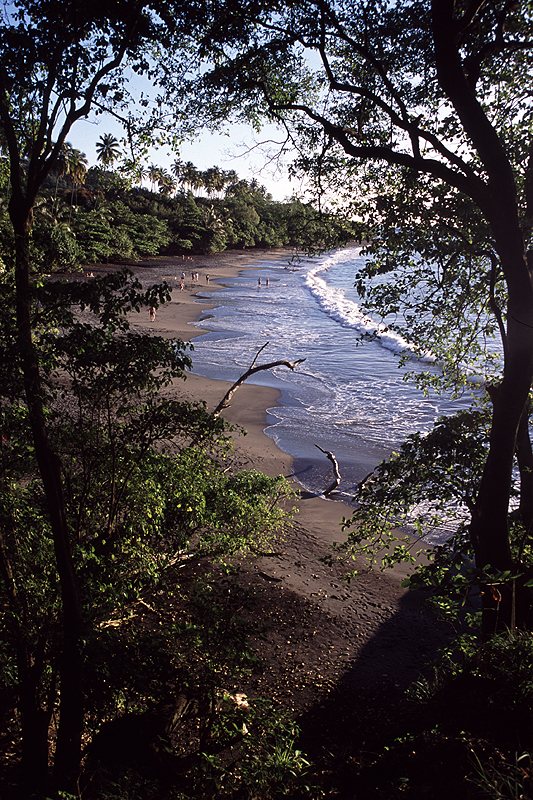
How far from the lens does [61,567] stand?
431cm

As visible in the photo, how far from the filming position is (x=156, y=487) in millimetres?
5867

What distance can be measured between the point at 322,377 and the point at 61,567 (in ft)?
69.8

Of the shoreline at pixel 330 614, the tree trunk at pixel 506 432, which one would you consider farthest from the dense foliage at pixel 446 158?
the shoreline at pixel 330 614

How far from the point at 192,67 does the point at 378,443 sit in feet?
42.5

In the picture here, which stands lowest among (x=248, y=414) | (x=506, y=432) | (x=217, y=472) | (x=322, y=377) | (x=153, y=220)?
(x=248, y=414)

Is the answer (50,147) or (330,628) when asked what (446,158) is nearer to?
(50,147)

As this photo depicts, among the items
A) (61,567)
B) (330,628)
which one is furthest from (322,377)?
(61,567)

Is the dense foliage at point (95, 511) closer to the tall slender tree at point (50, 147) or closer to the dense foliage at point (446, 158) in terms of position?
the tall slender tree at point (50, 147)

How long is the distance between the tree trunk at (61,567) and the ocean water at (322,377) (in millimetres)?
4550

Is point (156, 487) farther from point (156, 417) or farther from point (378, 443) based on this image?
point (378, 443)

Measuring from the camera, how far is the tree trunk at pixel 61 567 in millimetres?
4184

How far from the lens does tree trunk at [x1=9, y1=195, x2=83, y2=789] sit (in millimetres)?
4184

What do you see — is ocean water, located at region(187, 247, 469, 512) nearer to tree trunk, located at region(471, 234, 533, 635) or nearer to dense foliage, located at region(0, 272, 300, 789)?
tree trunk, located at region(471, 234, 533, 635)

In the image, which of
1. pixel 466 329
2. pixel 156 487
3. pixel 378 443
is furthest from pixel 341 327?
pixel 156 487
